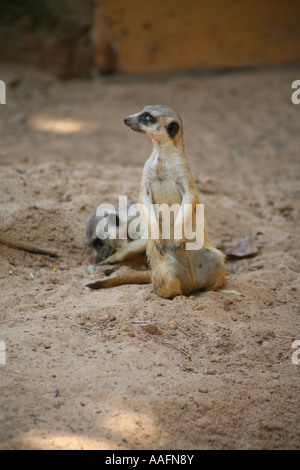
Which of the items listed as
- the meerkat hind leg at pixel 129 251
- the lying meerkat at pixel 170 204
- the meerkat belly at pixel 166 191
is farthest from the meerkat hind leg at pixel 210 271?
the meerkat hind leg at pixel 129 251

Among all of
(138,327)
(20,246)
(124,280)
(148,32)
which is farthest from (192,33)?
(138,327)

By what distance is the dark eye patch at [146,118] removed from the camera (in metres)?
3.00

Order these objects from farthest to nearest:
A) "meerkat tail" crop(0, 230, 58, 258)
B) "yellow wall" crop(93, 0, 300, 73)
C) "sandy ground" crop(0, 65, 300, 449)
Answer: "yellow wall" crop(93, 0, 300, 73) < "meerkat tail" crop(0, 230, 58, 258) < "sandy ground" crop(0, 65, 300, 449)

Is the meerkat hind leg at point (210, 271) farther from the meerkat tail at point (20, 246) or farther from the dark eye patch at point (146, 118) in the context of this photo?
the meerkat tail at point (20, 246)

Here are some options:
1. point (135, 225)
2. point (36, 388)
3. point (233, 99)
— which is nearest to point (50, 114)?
point (233, 99)

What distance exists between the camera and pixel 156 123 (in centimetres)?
301

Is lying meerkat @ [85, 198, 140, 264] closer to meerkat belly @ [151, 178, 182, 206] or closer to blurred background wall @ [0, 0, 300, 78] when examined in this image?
meerkat belly @ [151, 178, 182, 206]

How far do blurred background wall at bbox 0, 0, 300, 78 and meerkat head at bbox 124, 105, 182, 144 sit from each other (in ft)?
17.0

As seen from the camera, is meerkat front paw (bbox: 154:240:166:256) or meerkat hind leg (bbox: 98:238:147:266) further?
meerkat hind leg (bbox: 98:238:147:266)

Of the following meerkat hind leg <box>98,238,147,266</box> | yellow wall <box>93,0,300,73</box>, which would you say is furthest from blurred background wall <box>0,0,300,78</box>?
meerkat hind leg <box>98,238,147,266</box>

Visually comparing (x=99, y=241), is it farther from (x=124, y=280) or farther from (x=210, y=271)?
(x=210, y=271)

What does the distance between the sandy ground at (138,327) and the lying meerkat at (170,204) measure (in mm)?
105

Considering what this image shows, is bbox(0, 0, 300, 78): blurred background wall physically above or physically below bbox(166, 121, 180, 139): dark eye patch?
above

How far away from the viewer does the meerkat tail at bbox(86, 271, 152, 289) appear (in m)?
3.01
